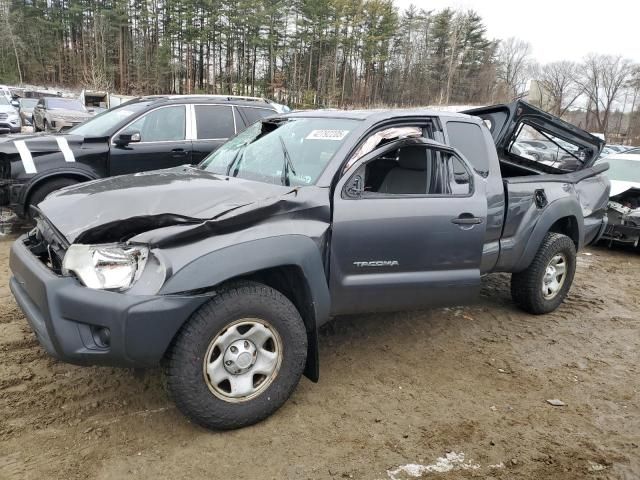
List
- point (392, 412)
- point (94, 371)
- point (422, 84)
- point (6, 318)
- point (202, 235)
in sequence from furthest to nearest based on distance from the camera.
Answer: point (422, 84) < point (6, 318) < point (94, 371) < point (392, 412) < point (202, 235)

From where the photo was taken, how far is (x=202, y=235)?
2543mm

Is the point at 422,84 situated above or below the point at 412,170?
above

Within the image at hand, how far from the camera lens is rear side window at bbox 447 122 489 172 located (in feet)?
12.7

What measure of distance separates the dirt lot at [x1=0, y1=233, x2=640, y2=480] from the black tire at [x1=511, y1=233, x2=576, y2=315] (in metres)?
0.49

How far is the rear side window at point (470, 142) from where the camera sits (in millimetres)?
3857

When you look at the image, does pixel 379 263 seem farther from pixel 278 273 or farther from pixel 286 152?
pixel 286 152

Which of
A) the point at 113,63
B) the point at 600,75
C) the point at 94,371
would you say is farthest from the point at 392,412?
the point at 600,75

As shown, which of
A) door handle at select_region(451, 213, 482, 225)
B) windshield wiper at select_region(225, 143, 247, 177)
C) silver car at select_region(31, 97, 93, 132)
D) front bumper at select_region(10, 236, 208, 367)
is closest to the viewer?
front bumper at select_region(10, 236, 208, 367)

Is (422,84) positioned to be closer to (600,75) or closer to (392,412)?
(600,75)

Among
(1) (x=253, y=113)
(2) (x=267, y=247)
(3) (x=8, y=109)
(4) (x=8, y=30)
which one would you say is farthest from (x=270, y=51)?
(2) (x=267, y=247)

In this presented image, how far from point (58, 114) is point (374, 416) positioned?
53.2ft

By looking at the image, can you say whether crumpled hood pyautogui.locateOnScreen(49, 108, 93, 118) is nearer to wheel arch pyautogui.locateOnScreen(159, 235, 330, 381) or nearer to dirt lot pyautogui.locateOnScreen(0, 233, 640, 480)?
dirt lot pyautogui.locateOnScreen(0, 233, 640, 480)

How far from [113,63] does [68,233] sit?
54891 millimetres

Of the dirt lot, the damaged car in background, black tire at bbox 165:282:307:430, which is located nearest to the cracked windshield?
black tire at bbox 165:282:307:430
